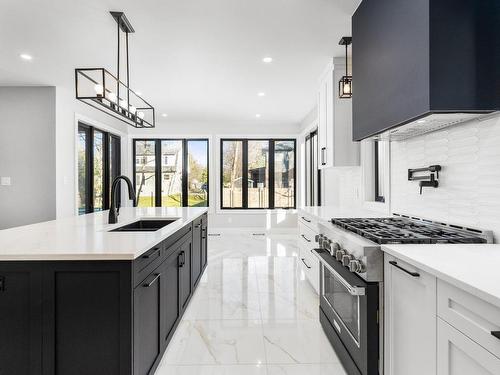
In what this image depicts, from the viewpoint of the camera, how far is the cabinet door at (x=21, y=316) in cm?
145

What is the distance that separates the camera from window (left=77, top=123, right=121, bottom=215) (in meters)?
5.46

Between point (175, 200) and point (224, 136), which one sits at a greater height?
point (224, 136)

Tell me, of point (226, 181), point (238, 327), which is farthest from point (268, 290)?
point (226, 181)

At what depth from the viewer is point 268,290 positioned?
346 centimetres

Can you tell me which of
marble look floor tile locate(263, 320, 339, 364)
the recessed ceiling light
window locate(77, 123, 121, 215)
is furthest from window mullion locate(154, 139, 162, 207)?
marble look floor tile locate(263, 320, 339, 364)

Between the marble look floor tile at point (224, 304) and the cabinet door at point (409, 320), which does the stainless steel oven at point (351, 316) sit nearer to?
the cabinet door at point (409, 320)

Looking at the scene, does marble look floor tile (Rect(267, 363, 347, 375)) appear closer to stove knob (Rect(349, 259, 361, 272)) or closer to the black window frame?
stove knob (Rect(349, 259, 361, 272))

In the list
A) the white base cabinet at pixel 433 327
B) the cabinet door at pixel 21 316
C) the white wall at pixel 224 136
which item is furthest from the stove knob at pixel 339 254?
the white wall at pixel 224 136

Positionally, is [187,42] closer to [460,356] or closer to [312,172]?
[460,356]

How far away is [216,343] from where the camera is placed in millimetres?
2344

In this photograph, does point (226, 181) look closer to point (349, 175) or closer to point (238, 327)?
point (349, 175)

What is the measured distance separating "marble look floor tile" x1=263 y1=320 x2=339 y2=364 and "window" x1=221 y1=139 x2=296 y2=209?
4941mm

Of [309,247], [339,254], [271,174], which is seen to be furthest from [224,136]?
[339,254]

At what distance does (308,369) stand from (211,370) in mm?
644
